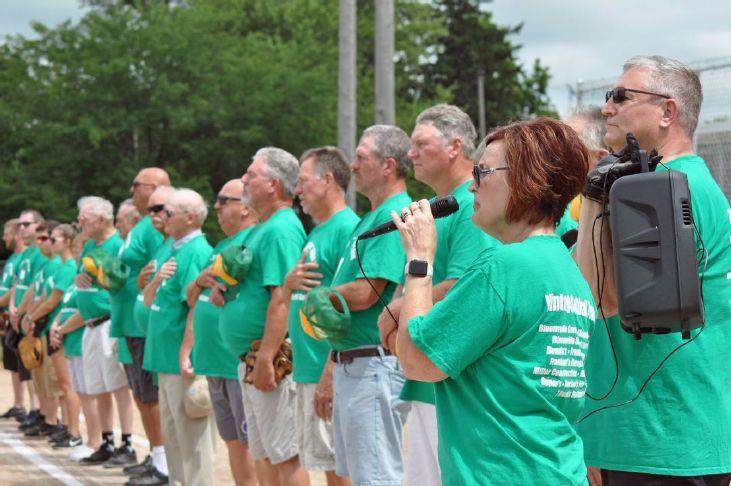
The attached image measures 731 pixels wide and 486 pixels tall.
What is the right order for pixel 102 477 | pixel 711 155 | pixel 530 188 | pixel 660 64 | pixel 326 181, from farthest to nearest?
1. pixel 102 477
2. pixel 711 155
3. pixel 326 181
4. pixel 660 64
5. pixel 530 188

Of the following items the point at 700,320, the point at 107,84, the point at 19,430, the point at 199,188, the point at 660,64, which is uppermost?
the point at 107,84

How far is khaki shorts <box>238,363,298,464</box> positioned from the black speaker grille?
138 inches

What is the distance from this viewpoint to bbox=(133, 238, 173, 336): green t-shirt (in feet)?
25.7

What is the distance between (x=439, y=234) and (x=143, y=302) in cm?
399

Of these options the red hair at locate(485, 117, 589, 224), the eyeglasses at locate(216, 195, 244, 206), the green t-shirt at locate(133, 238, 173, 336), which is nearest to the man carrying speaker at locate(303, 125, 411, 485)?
the eyeglasses at locate(216, 195, 244, 206)

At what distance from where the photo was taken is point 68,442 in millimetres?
10930

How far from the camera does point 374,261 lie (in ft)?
16.6

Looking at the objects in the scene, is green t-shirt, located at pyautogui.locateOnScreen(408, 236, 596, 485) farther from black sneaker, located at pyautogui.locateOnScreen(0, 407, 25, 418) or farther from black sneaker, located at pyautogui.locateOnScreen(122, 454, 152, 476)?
black sneaker, located at pyautogui.locateOnScreen(0, 407, 25, 418)

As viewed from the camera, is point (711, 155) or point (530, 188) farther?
point (711, 155)

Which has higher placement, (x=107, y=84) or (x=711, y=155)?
(x=107, y=84)

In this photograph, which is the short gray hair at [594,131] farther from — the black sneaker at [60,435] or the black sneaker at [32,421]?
the black sneaker at [32,421]

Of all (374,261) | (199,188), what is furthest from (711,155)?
(199,188)

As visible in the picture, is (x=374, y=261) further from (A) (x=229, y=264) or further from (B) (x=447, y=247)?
(A) (x=229, y=264)

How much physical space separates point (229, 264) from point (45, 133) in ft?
72.9
